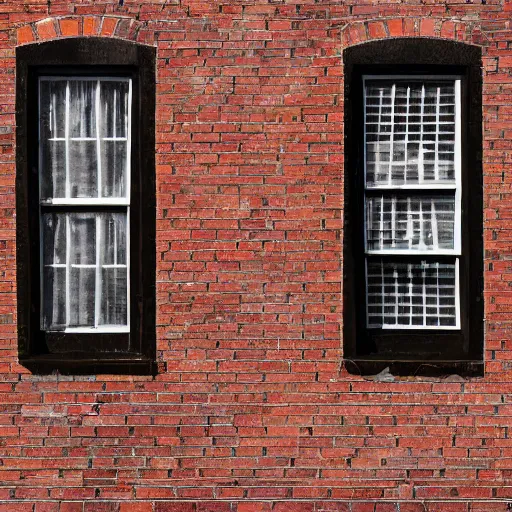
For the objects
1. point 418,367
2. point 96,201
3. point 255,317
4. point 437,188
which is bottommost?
point 418,367

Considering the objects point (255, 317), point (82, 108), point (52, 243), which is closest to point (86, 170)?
point (82, 108)

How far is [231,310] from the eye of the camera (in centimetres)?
608

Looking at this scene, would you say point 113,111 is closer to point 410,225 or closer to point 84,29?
point 84,29

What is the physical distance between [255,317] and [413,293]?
1333 millimetres

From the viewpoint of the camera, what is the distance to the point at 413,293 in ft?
20.4

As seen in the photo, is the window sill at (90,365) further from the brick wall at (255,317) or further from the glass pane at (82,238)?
the glass pane at (82,238)

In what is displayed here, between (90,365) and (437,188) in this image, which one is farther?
(437,188)

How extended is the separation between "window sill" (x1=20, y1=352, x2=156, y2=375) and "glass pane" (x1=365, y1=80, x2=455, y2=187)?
7.87 ft

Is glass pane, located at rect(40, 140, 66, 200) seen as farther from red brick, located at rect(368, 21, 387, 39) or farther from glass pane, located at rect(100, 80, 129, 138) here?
red brick, located at rect(368, 21, 387, 39)

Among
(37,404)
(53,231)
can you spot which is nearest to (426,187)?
(53,231)

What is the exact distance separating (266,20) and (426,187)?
1.91m

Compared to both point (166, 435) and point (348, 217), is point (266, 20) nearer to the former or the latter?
point (348, 217)

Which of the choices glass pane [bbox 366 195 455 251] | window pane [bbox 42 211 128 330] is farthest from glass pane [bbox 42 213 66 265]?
glass pane [bbox 366 195 455 251]

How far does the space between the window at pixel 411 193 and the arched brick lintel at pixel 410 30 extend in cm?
8
